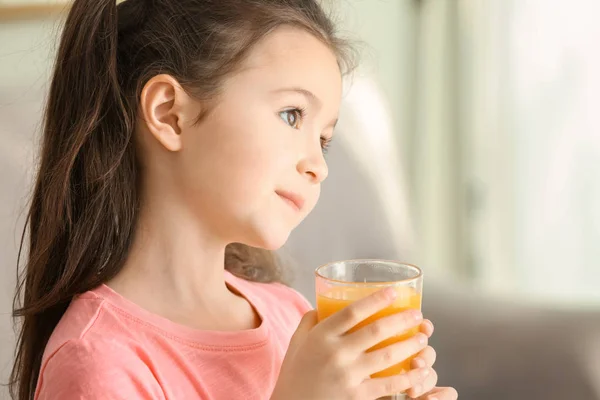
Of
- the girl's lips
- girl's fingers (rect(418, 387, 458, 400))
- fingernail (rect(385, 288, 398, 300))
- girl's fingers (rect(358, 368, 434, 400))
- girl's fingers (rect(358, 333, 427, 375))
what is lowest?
girl's fingers (rect(418, 387, 458, 400))

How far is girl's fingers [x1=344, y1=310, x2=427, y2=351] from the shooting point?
0.74 m

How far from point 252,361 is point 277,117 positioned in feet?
1.06

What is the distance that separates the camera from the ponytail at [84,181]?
90cm

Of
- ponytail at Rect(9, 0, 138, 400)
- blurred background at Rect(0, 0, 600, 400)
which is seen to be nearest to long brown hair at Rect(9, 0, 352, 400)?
ponytail at Rect(9, 0, 138, 400)

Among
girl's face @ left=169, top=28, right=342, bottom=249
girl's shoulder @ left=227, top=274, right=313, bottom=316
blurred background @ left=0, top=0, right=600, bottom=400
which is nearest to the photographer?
girl's face @ left=169, top=28, right=342, bottom=249

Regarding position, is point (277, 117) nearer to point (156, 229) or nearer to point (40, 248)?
point (156, 229)

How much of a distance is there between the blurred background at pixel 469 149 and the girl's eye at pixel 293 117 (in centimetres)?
51

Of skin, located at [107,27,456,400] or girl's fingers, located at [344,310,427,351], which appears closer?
girl's fingers, located at [344,310,427,351]

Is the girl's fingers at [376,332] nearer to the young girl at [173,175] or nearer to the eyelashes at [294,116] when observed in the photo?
the young girl at [173,175]

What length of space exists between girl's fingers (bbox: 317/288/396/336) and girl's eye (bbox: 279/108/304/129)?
259 mm

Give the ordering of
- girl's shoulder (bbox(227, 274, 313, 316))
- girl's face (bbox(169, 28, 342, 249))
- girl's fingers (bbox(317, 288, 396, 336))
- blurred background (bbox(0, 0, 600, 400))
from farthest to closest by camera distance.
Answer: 1. blurred background (bbox(0, 0, 600, 400))
2. girl's shoulder (bbox(227, 274, 313, 316))
3. girl's face (bbox(169, 28, 342, 249))
4. girl's fingers (bbox(317, 288, 396, 336))

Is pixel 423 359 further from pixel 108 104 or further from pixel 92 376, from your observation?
pixel 108 104

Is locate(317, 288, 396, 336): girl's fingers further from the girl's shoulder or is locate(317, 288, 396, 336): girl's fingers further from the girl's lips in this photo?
the girl's shoulder

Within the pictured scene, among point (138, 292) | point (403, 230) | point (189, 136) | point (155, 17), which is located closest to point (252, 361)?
point (138, 292)
